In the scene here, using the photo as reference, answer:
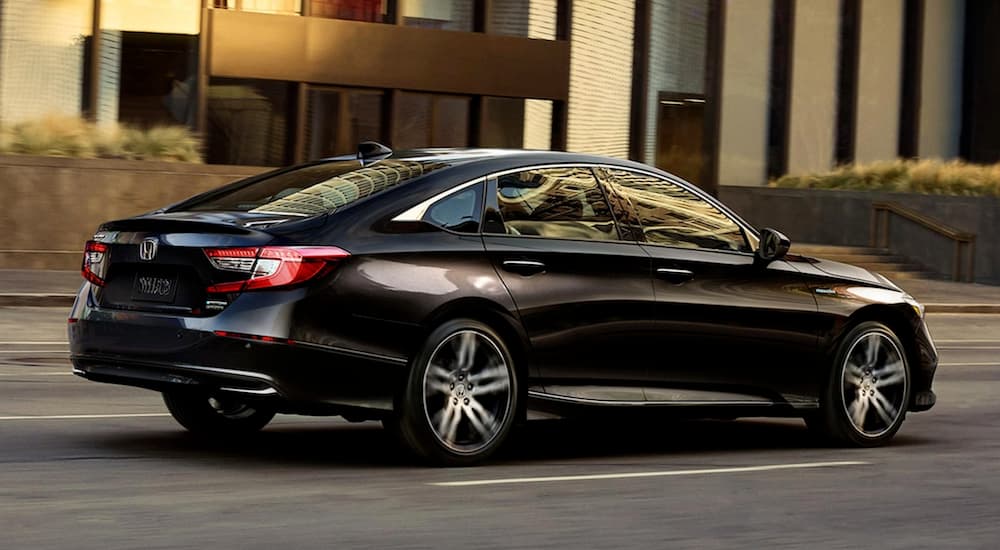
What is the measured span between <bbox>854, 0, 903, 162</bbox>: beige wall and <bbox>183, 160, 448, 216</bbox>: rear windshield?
33.3 metres

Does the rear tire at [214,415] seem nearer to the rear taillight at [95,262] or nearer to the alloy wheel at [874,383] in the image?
the rear taillight at [95,262]

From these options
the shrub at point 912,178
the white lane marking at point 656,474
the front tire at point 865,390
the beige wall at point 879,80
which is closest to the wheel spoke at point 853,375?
the front tire at point 865,390

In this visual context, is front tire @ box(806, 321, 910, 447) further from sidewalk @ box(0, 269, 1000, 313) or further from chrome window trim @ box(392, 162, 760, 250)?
sidewalk @ box(0, 269, 1000, 313)

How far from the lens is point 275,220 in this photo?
8227 mm

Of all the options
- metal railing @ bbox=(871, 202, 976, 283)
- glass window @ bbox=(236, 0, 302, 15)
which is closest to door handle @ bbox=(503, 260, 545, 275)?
glass window @ bbox=(236, 0, 302, 15)

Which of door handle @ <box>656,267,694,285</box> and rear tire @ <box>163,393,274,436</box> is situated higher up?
door handle @ <box>656,267,694,285</box>

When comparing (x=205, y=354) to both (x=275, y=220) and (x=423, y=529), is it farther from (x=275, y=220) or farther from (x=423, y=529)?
(x=423, y=529)

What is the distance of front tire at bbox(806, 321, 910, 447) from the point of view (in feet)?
33.0

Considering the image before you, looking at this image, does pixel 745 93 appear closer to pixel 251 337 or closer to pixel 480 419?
pixel 480 419

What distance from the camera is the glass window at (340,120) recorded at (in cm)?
3175

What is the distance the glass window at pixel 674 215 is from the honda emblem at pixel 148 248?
2333 millimetres

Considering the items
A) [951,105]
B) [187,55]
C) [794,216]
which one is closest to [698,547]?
[187,55]

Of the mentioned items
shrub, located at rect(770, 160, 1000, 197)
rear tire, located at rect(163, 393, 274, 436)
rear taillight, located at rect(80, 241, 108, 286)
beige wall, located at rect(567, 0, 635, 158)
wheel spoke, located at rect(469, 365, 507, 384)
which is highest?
beige wall, located at rect(567, 0, 635, 158)

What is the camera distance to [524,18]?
34.1 m
